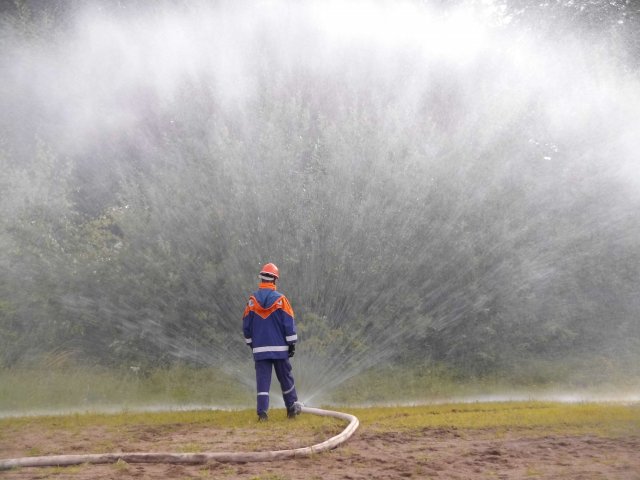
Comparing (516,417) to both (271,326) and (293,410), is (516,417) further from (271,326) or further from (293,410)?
(271,326)

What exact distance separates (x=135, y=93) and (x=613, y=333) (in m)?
15.7

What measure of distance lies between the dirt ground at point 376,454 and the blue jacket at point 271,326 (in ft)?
4.64

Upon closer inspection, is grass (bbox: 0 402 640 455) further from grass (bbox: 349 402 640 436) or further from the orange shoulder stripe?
the orange shoulder stripe

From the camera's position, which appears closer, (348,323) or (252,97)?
(348,323)

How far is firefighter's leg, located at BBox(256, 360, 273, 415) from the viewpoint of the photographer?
9992mm

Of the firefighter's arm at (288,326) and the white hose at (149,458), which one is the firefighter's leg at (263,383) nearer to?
the firefighter's arm at (288,326)

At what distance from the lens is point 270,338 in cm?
1005

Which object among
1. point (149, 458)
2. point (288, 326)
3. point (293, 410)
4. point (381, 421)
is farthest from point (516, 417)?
point (149, 458)

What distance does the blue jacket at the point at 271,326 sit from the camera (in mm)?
10023

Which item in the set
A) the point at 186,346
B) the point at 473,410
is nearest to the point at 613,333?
the point at 473,410

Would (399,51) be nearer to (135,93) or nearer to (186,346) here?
(135,93)

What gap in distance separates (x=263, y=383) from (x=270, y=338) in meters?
0.64

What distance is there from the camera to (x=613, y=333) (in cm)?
1945

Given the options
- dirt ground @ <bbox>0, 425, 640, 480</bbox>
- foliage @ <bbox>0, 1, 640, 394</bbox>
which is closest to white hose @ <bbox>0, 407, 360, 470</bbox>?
dirt ground @ <bbox>0, 425, 640, 480</bbox>
